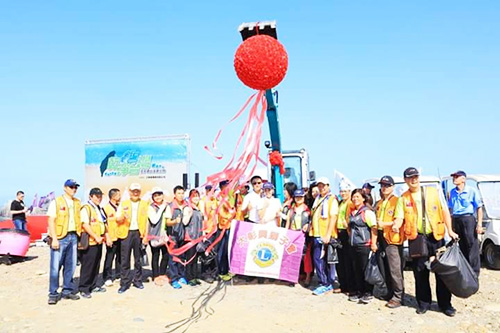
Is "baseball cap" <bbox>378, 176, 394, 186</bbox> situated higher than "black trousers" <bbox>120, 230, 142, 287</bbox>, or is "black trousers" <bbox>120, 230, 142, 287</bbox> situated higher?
"baseball cap" <bbox>378, 176, 394, 186</bbox>

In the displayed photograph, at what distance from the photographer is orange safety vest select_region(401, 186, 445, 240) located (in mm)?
4812

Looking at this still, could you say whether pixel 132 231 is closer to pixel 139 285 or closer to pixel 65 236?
pixel 139 285

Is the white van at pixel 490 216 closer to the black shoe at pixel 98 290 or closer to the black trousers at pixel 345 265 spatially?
the black trousers at pixel 345 265

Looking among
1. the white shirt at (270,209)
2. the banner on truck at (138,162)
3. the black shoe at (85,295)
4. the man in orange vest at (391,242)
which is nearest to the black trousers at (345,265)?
the man in orange vest at (391,242)

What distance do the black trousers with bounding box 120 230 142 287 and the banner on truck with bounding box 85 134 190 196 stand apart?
4915 millimetres

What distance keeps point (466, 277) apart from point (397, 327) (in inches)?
38.1

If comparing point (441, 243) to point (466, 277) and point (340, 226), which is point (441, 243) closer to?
point (466, 277)

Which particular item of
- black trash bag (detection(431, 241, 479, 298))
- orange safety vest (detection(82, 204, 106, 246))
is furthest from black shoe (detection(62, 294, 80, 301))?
black trash bag (detection(431, 241, 479, 298))

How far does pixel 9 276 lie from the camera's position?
7.74 meters

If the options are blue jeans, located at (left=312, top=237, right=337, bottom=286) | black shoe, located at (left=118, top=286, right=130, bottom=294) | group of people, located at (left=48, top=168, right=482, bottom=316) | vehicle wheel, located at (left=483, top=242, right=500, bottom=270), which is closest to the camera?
group of people, located at (left=48, top=168, right=482, bottom=316)

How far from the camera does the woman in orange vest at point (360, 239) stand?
5387 mm

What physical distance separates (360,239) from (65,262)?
396 cm

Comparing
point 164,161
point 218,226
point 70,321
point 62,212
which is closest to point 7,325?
point 70,321

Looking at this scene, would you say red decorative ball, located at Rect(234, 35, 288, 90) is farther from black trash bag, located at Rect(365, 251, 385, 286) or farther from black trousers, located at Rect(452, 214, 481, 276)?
black trousers, located at Rect(452, 214, 481, 276)
